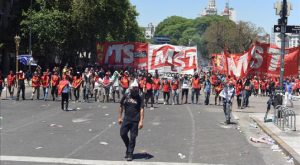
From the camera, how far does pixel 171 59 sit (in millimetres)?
26750

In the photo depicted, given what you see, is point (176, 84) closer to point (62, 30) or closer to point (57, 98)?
point (57, 98)

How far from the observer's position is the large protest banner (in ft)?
86.5

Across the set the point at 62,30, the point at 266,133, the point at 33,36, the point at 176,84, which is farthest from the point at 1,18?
the point at 266,133

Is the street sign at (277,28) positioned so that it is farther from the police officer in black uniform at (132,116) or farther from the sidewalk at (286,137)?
the police officer in black uniform at (132,116)

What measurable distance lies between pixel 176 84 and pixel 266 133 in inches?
450

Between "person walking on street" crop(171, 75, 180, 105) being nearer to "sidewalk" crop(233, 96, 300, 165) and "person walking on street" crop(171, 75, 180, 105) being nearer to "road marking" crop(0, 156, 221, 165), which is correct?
"sidewalk" crop(233, 96, 300, 165)

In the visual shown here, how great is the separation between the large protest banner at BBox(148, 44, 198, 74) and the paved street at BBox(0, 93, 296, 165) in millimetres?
4651

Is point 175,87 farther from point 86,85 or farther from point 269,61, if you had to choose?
point 269,61

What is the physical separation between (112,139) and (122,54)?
1227 centimetres

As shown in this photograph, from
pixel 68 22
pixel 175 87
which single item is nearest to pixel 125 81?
pixel 175 87

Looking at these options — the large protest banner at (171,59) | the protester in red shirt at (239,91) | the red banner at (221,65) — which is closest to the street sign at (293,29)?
the protester in red shirt at (239,91)

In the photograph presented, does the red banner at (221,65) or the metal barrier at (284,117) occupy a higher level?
the red banner at (221,65)

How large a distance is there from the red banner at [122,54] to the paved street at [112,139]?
14.7 feet

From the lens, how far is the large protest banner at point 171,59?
26.4 metres
